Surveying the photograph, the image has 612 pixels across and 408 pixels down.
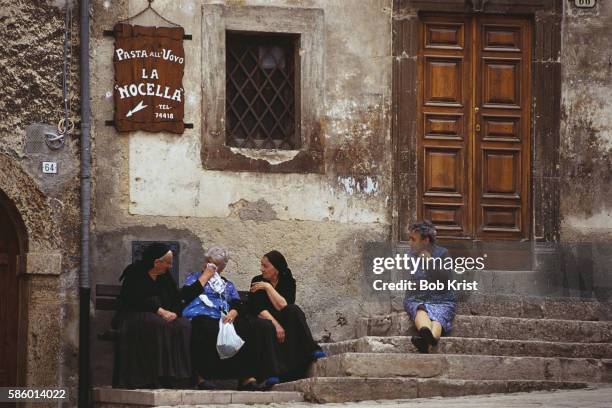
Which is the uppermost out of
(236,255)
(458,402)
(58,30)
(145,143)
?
(58,30)

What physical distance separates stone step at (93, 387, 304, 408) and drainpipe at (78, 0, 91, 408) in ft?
3.59

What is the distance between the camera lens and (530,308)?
1748 centimetres

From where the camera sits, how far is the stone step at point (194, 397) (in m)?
15.0

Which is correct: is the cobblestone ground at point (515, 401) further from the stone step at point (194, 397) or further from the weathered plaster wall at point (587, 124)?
the weathered plaster wall at point (587, 124)

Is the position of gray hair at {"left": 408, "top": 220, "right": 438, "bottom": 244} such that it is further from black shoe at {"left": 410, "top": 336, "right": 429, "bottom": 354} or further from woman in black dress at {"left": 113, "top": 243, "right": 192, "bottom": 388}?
woman in black dress at {"left": 113, "top": 243, "right": 192, "bottom": 388}

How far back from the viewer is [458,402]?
14.8 meters

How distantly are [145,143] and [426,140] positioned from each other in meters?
2.83

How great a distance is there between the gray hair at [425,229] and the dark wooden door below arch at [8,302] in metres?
3.79

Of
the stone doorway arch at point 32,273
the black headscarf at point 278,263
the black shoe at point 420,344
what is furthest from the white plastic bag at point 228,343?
the stone doorway arch at point 32,273

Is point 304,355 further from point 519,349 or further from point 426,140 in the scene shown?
point 426,140

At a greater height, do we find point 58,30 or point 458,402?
point 58,30

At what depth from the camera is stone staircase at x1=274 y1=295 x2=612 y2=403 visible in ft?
50.7

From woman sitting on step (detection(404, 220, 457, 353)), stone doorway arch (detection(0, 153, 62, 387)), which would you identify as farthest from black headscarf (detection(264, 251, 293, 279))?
stone doorway arch (detection(0, 153, 62, 387))

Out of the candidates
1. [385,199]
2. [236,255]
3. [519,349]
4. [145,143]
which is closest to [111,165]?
[145,143]
